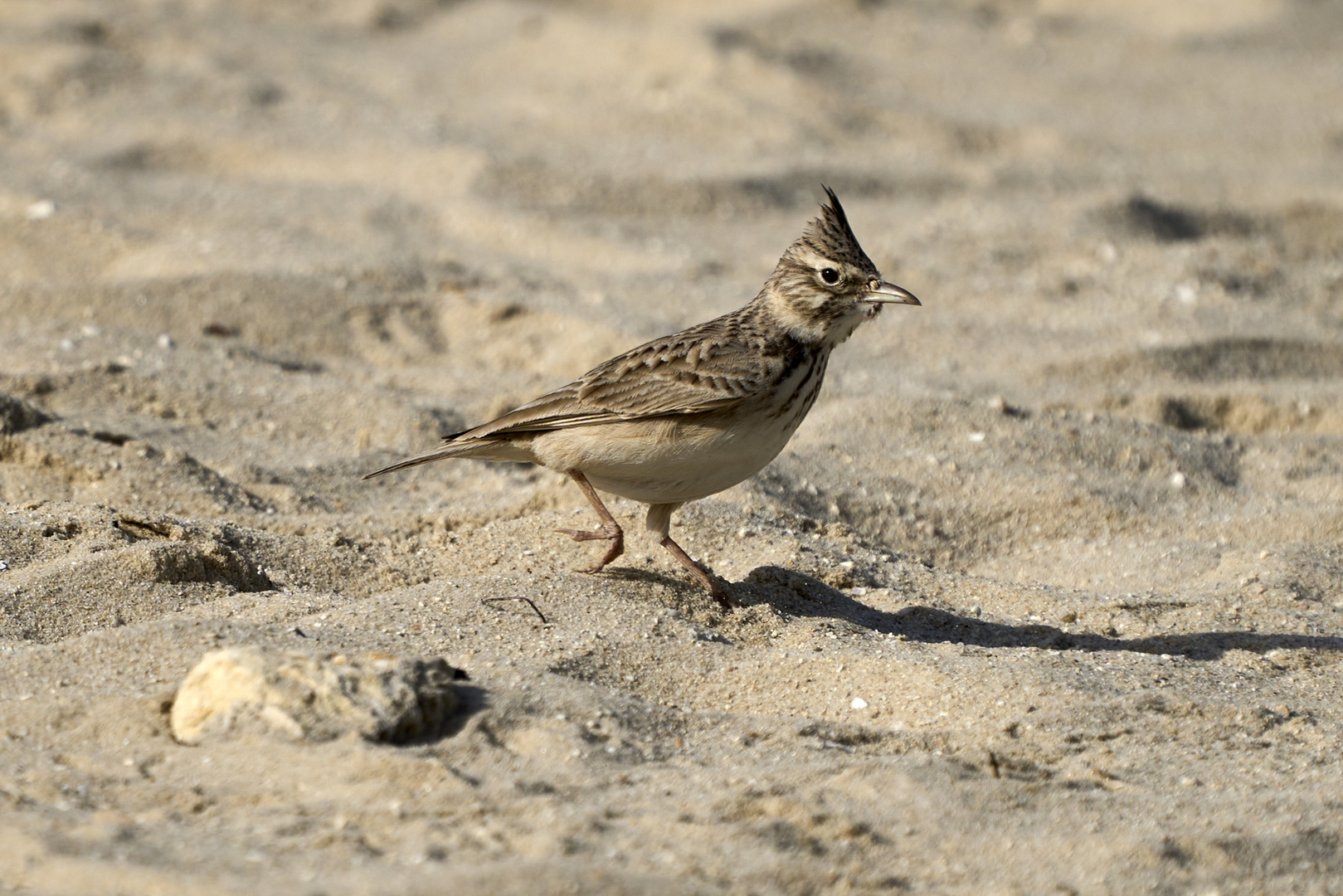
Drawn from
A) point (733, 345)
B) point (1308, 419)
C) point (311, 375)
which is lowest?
point (311, 375)

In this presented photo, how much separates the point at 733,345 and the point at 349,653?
1.82 meters

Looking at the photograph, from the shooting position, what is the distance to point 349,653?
3.77 m

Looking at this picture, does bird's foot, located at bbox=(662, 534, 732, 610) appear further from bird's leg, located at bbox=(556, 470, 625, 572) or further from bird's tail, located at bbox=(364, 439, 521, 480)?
bird's tail, located at bbox=(364, 439, 521, 480)

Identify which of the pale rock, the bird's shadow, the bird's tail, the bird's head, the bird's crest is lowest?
the bird's shadow

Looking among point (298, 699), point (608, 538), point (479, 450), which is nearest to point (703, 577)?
point (608, 538)

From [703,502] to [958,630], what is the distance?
1184mm

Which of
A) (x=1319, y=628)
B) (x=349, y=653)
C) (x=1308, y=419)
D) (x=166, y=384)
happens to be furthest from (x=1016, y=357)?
(x=349, y=653)

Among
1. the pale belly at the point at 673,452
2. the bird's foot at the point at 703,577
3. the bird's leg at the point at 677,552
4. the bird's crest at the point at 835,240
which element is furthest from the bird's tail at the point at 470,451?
the bird's crest at the point at 835,240

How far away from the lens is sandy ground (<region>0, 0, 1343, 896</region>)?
3219 mm

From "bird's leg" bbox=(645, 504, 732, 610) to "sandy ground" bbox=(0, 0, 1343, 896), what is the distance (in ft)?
0.24

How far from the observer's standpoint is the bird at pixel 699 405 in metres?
4.76

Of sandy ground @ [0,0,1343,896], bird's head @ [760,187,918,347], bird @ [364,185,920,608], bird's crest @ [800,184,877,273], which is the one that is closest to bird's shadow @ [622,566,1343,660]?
sandy ground @ [0,0,1343,896]

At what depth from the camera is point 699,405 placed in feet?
15.5

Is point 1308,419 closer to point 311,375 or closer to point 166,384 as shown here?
point 311,375
